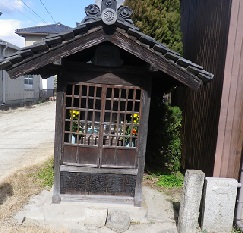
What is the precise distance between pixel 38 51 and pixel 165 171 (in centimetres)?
527

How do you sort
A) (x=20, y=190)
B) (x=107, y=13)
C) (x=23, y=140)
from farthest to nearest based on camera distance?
1. (x=23, y=140)
2. (x=20, y=190)
3. (x=107, y=13)

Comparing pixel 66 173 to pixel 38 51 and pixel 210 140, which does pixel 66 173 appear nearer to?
pixel 38 51

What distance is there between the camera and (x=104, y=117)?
5.61 metres

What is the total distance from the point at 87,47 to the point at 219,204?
12.0 ft

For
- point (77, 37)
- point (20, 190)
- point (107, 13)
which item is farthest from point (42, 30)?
point (107, 13)

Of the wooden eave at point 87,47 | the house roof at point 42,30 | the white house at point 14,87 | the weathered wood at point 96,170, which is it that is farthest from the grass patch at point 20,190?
the house roof at point 42,30

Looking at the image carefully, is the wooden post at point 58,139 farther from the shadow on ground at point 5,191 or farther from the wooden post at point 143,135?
the wooden post at point 143,135

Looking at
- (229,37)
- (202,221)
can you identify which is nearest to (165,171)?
(202,221)

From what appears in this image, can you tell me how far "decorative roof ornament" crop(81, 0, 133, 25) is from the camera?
14.7 ft

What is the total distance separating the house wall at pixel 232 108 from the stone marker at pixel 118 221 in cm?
199

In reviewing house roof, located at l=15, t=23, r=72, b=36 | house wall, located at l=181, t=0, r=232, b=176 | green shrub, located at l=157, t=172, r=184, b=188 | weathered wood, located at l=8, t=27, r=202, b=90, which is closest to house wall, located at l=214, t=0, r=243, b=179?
house wall, located at l=181, t=0, r=232, b=176

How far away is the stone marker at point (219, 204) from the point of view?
5.07 metres

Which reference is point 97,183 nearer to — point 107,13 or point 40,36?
point 107,13

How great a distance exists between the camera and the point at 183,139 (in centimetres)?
909
